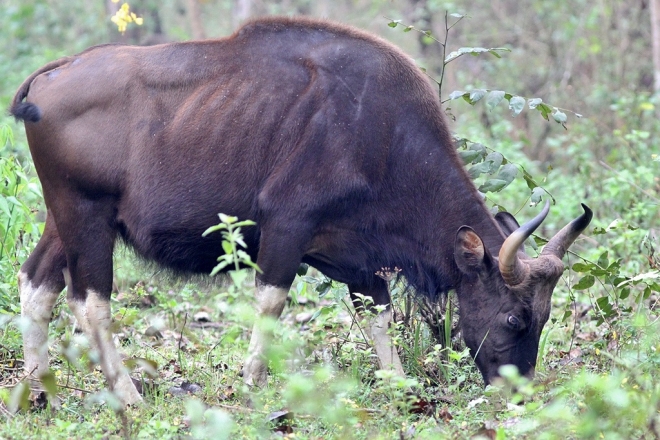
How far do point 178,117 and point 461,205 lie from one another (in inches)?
75.5

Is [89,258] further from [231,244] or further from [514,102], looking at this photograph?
[514,102]

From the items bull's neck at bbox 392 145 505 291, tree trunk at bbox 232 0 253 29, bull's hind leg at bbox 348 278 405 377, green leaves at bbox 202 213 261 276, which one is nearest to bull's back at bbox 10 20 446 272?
bull's neck at bbox 392 145 505 291

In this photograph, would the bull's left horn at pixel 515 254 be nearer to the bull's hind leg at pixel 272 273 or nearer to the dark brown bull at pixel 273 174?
the dark brown bull at pixel 273 174

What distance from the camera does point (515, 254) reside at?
5184mm

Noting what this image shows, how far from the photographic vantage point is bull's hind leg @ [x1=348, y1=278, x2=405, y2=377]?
232 inches

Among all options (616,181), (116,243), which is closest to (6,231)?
(116,243)

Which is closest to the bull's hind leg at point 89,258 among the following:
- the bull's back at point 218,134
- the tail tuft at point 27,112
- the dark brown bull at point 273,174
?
the dark brown bull at point 273,174

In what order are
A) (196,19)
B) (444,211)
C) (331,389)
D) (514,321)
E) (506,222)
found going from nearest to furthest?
(331,389) < (514,321) < (444,211) < (506,222) < (196,19)

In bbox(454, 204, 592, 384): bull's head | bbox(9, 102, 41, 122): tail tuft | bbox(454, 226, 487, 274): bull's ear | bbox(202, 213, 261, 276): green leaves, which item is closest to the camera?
bbox(202, 213, 261, 276): green leaves

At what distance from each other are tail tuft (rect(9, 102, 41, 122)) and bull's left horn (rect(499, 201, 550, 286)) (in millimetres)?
3045

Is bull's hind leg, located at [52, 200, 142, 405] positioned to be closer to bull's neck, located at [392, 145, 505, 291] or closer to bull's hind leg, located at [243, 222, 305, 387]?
bull's hind leg, located at [243, 222, 305, 387]

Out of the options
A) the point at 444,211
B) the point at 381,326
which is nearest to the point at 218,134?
the point at 444,211

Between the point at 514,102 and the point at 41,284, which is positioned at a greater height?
the point at 514,102

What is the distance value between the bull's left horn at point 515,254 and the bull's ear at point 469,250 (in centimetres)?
19
